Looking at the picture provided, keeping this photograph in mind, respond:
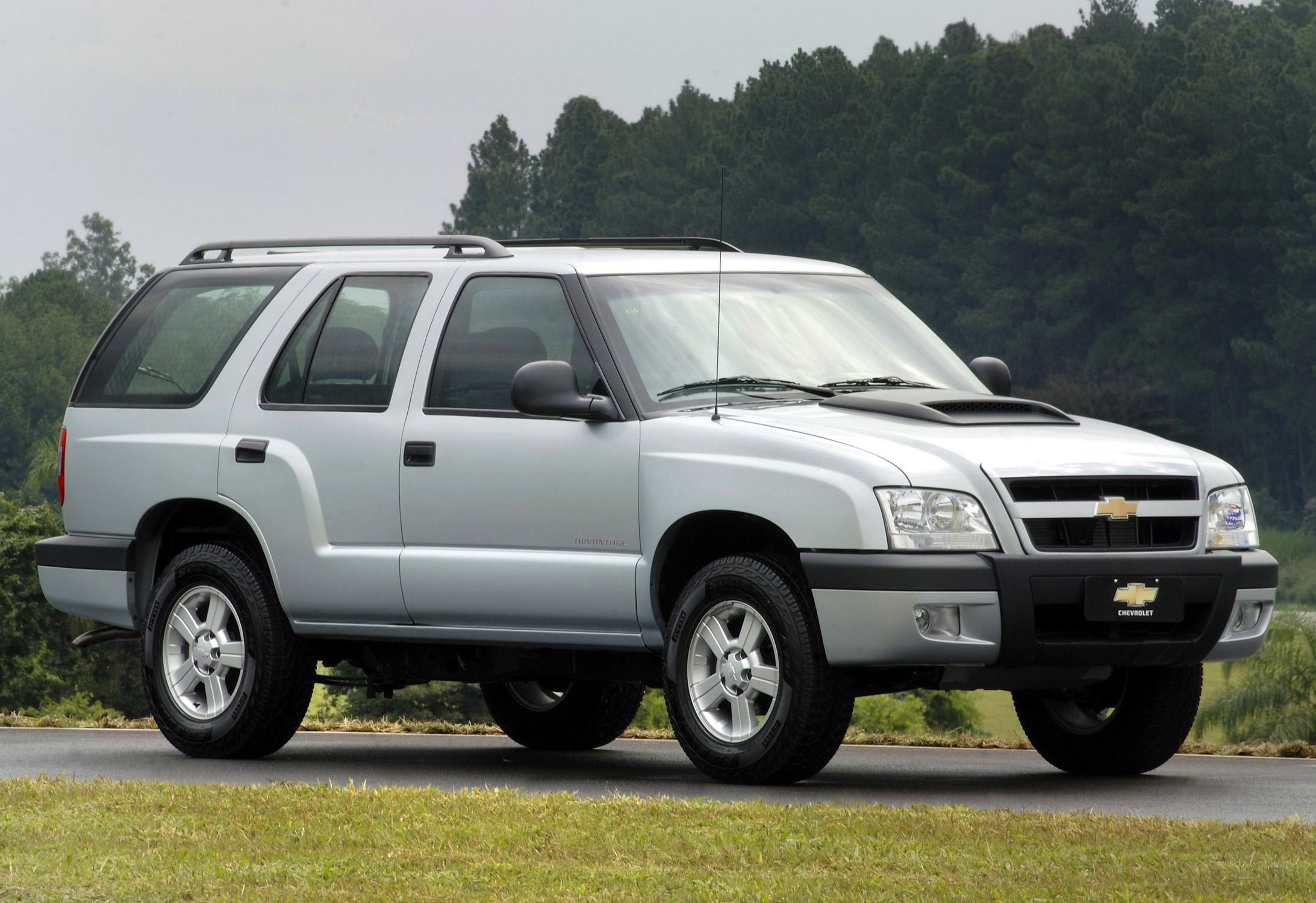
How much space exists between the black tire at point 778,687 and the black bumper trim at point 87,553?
320 cm

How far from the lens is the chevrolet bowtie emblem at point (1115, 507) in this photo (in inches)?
341

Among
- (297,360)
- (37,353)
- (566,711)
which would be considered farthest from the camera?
(37,353)

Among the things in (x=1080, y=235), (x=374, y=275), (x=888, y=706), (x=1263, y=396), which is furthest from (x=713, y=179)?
(x=374, y=275)

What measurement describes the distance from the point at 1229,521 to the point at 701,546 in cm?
212

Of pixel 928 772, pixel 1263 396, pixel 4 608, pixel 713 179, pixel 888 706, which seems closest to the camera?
pixel 928 772

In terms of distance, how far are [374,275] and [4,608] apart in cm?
4291

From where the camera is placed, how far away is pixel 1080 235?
9100cm

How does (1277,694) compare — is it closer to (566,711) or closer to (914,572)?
(566,711)

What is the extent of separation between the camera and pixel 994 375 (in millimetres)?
10820

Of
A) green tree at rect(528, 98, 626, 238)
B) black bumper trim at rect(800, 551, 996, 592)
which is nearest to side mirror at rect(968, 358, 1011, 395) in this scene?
black bumper trim at rect(800, 551, 996, 592)

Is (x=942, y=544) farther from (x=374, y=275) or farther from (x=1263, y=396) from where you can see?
(x=1263, y=396)

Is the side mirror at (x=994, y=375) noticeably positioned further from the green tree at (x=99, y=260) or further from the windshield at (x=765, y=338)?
the green tree at (x=99, y=260)

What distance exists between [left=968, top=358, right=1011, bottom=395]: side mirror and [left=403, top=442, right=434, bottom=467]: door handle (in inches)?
104

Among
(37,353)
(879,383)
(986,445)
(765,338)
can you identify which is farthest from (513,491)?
(37,353)
